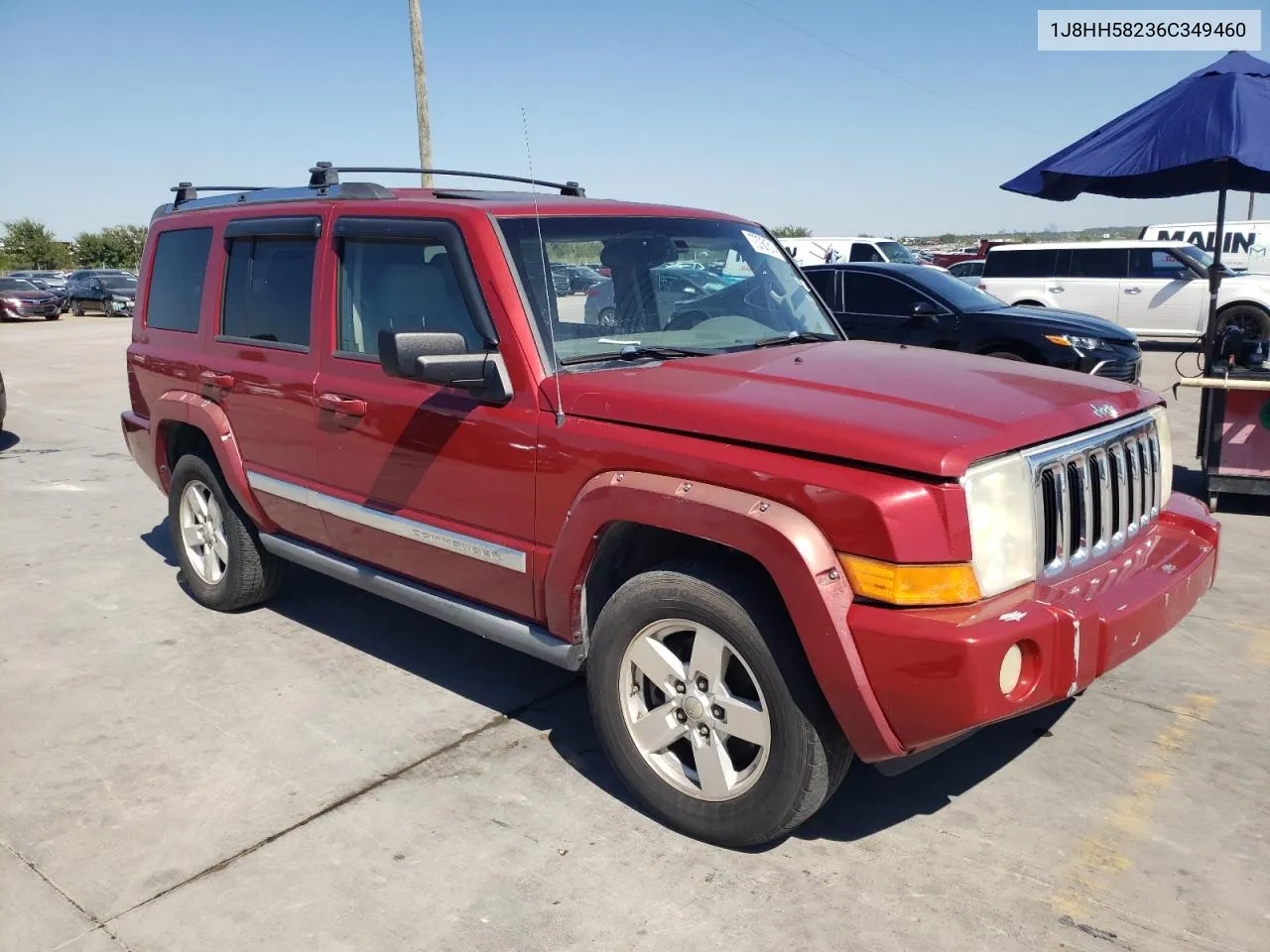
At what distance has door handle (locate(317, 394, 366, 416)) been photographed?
4.01 metres

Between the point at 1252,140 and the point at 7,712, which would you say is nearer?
the point at 7,712

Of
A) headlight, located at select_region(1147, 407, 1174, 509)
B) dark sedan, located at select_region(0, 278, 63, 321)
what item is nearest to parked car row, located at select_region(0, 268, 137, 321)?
dark sedan, located at select_region(0, 278, 63, 321)

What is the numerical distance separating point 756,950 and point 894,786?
103 cm

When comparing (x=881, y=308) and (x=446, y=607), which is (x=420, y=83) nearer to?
(x=881, y=308)

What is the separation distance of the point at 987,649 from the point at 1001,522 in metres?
0.36

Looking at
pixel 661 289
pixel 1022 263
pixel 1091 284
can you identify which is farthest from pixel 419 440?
pixel 1091 284

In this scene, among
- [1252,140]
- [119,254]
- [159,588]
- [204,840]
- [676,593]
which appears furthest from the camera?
[119,254]

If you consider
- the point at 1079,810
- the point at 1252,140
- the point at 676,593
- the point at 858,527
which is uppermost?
the point at 1252,140

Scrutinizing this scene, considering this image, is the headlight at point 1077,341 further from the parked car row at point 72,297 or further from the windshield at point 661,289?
the parked car row at point 72,297

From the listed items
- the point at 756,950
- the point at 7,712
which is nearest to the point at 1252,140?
the point at 756,950

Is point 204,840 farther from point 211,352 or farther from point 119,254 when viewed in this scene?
point 119,254

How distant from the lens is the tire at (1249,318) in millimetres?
16922

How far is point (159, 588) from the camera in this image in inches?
228

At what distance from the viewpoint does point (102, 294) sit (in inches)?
1401
